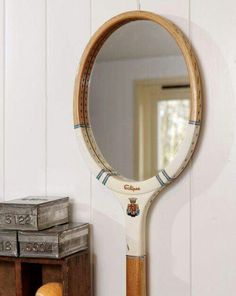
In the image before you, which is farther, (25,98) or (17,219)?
(25,98)

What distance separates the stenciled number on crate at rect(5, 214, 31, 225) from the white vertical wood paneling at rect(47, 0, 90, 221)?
0.16 meters

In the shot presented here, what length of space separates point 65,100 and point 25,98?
116mm

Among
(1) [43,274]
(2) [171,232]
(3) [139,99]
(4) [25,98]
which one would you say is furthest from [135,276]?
(4) [25,98]

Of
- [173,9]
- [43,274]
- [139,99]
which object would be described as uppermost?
[173,9]

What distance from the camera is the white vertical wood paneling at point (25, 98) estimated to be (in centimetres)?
135

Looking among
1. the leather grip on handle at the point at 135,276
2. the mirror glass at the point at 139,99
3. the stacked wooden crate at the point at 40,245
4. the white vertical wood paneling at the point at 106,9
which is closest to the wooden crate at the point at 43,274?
the stacked wooden crate at the point at 40,245

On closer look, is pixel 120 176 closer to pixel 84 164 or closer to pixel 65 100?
pixel 84 164

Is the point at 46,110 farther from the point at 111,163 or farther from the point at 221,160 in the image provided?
the point at 221,160

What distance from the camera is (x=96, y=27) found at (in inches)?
50.3

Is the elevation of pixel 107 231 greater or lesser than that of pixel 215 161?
lesser

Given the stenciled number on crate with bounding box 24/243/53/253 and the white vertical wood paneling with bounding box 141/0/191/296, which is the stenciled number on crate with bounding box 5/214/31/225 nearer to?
the stenciled number on crate with bounding box 24/243/53/253

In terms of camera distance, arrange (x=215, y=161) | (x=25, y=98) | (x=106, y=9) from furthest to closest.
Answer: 1. (x=25, y=98)
2. (x=106, y=9)
3. (x=215, y=161)

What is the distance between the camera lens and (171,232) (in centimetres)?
119

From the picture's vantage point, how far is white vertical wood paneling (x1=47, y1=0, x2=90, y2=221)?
→ 1297 millimetres
